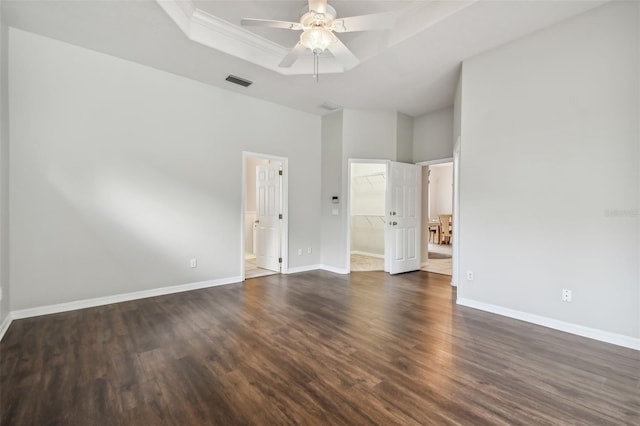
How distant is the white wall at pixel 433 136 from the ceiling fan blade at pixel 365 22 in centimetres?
359

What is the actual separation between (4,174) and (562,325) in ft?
20.1

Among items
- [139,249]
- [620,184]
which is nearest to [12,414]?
[139,249]

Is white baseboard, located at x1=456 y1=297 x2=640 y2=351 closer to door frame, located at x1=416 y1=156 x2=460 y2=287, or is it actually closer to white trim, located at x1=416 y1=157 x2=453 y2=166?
door frame, located at x1=416 y1=156 x2=460 y2=287

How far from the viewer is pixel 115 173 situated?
387cm

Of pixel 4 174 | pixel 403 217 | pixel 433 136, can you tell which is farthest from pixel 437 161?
pixel 4 174

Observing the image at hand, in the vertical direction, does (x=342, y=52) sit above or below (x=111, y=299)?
above

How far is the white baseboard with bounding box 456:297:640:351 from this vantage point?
272 centimetres

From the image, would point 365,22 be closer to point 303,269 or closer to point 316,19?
point 316,19

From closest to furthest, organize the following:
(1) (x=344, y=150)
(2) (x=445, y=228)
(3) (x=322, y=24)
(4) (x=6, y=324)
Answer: (3) (x=322, y=24) → (4) (x=6, y=324) → (1) (x=344, y=150) → (2) (x=445, y=228)

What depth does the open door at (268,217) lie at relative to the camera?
5809mm

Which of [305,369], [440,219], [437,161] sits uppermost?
[437,161]

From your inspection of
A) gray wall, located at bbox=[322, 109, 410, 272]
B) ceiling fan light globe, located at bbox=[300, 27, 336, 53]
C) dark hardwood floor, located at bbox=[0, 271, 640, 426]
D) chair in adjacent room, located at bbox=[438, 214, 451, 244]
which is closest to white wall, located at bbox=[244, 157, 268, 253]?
gray wall, located at bbox=[322, 109, 410, 272]

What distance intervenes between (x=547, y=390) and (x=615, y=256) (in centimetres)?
165

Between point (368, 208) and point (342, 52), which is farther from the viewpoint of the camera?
point (368, 208)
